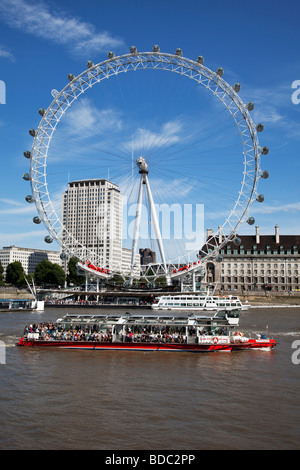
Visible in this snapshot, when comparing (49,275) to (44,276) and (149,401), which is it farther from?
(149,401)

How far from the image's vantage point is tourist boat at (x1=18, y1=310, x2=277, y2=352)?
34.6 metres

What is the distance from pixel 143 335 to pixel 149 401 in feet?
45.5

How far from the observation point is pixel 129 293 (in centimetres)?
10219

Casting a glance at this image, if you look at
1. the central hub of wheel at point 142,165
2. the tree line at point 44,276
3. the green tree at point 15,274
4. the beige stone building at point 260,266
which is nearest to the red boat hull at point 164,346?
the central hub of wheel at point 142,165

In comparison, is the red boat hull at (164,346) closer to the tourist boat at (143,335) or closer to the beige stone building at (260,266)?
the tourist boat at (143,335)

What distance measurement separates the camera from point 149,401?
842 inches

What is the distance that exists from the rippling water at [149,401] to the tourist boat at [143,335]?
1.45 m

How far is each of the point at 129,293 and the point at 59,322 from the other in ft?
214

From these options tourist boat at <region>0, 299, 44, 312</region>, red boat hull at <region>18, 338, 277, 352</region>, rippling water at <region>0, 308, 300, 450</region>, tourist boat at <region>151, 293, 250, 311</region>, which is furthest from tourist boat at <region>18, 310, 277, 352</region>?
tourist boat at <region>0, 299, 44, 312</region>

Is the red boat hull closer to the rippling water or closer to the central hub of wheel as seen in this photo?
the rippling water

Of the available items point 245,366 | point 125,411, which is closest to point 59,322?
point 245,366

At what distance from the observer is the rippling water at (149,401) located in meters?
16.8

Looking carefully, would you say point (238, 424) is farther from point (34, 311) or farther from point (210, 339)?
point (34, 311)
